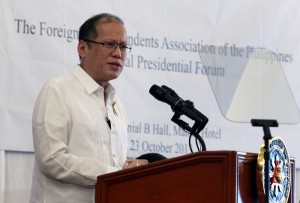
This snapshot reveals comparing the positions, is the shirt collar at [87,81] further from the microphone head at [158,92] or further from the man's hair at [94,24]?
the microphone head at [158,92]

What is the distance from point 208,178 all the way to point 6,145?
1843 mm

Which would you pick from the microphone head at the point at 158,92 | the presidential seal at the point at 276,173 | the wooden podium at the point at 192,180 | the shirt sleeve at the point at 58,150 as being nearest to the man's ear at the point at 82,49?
the shirt sleeve at the point at 58,150

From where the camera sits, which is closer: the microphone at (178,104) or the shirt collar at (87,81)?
the microphone at (178,104)

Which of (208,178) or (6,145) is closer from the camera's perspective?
(208,178)

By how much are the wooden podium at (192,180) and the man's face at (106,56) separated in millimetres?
666

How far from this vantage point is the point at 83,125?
280cm

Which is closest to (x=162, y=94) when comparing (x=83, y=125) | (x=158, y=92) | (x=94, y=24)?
(x=158, y=92)

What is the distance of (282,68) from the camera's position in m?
4.90

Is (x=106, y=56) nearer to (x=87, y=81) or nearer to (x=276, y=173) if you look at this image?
(x=87, y=81)

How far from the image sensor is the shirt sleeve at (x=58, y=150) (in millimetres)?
2664

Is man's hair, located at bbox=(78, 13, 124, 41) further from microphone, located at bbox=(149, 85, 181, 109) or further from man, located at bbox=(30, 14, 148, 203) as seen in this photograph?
microphone, located at bbox=(149, 85, 181, 109)

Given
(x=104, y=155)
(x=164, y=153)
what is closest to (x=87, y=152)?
(x=104, y=155)

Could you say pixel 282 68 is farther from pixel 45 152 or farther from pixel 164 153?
pixel 45 152

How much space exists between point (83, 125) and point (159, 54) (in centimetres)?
166
